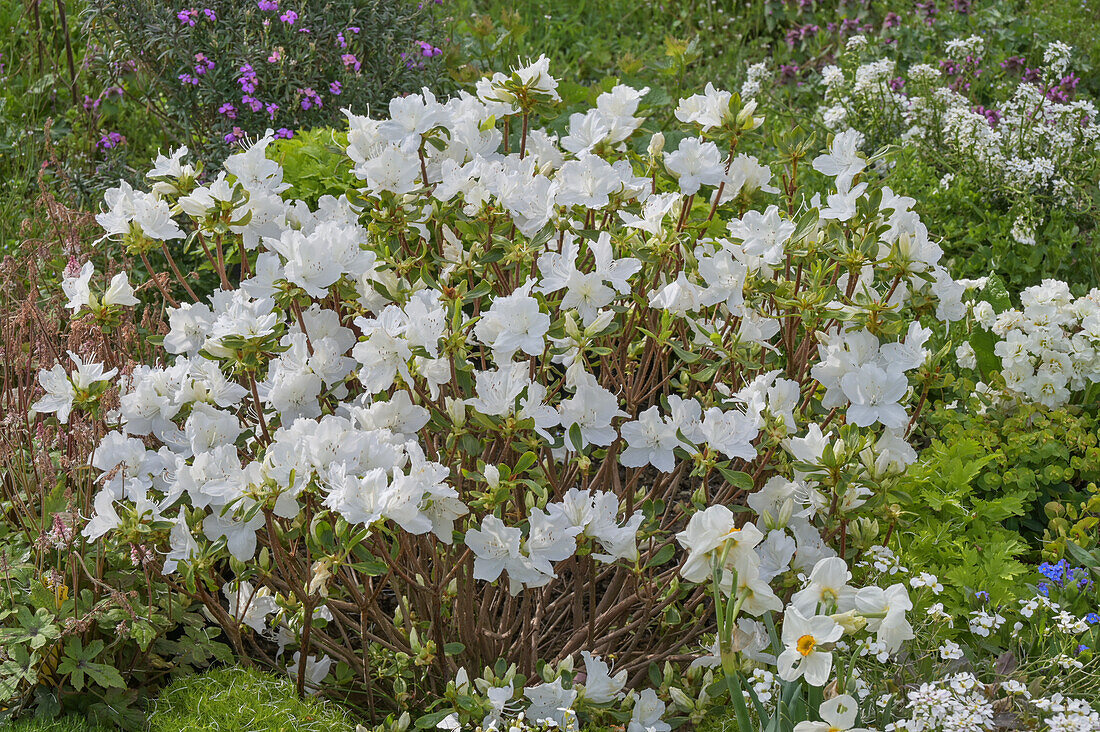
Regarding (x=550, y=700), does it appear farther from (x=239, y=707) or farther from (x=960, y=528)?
(x=960, y=528)

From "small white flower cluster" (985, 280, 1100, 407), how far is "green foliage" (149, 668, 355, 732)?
78.0 inches

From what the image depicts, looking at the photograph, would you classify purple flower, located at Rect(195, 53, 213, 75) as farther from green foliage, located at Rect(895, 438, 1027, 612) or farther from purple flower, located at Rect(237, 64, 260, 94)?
green foliage, located at Rect(895, 438, 1027, 612)

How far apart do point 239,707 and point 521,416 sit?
81cm

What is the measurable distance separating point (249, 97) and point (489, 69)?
141cm

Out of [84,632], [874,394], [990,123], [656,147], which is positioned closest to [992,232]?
[990,123]

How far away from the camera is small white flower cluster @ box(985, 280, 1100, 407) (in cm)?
273

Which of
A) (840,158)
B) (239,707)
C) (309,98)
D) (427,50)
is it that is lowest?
(239,707)

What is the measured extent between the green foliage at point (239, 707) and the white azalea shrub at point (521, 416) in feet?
0.35

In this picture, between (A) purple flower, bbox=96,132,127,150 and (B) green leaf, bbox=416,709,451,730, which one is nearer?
(B) green leaf, bbox=416,709,451,730

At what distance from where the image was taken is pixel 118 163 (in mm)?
4137

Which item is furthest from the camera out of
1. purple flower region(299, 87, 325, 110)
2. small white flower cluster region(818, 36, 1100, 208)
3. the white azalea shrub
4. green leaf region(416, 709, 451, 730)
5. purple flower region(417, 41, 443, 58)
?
purple flower region(417, 41, 443, 58)

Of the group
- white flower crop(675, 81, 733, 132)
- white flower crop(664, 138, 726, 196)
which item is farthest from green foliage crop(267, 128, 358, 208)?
white flower crop(664, 138, 726, 196)

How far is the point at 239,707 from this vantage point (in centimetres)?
196

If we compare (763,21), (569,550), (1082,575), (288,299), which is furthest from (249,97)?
(763,21)
